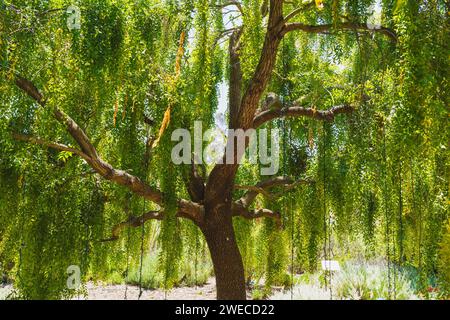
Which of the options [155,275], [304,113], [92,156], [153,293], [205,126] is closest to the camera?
[92,156]

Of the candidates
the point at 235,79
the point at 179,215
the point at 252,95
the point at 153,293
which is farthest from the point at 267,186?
the point at 153,293

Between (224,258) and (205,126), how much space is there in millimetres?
1212

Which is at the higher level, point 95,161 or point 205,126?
point 205,126

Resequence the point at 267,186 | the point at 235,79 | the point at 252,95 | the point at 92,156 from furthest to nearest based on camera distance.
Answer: the point at 235,79 → the point at 267,186 → the point at 252,95 → the point at 92,156

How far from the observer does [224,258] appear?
4.31m

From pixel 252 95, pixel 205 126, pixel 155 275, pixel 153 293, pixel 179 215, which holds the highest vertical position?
pixel 252 95

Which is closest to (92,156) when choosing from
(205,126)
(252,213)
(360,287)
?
(205,126)

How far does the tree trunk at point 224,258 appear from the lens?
429cm

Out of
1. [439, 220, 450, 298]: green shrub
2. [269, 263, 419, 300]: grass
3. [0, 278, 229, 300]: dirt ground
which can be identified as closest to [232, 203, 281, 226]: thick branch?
[269, 263, 419, 300]: grass

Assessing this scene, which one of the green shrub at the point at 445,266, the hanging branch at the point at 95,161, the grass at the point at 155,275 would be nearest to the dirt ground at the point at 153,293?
the grass at the point at 155,275

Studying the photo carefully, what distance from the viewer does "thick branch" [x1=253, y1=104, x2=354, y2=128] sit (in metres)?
4.23

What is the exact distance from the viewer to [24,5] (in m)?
2.85

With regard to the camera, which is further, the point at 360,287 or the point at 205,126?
the point at 360,287

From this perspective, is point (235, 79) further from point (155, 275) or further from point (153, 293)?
point (155, 275)
